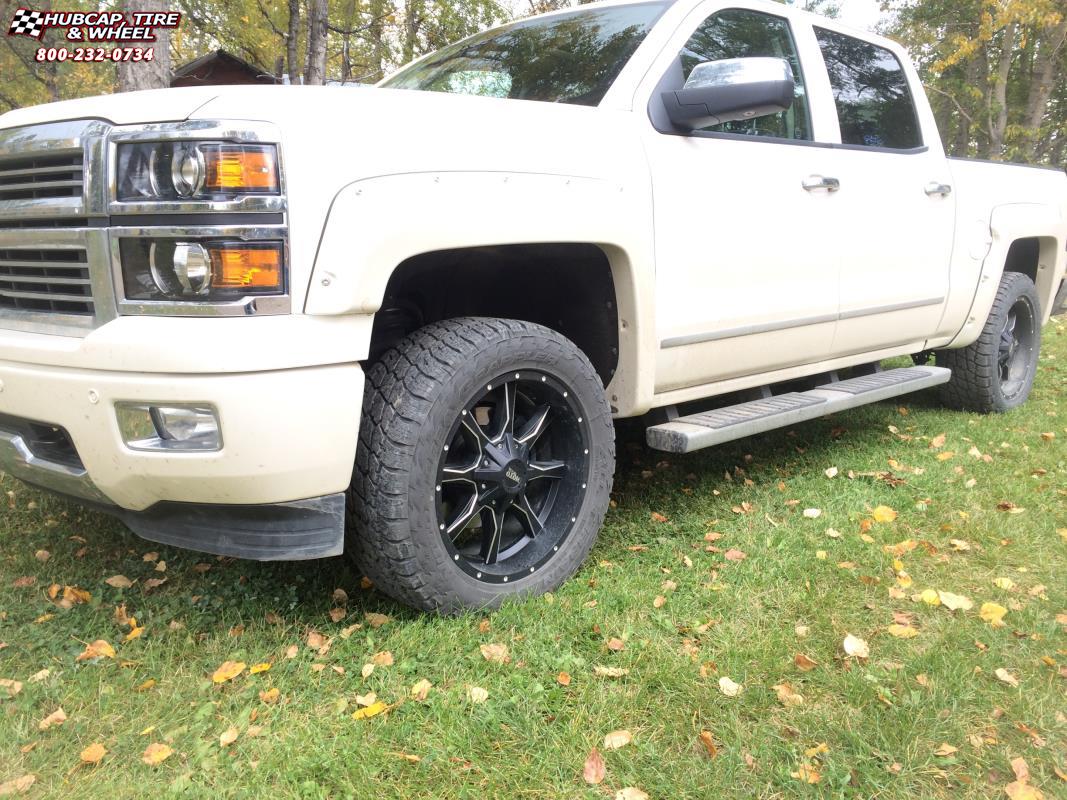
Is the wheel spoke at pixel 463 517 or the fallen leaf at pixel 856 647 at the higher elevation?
the wheel spoke at pixel 463 517

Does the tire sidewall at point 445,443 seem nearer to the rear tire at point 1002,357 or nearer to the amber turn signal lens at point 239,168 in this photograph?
the amber turn signal lens at point 239,168

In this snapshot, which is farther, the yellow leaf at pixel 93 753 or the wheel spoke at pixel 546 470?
the wheel spoke at pixel 546 470

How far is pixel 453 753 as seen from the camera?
197 cm

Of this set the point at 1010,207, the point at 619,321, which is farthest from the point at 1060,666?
the point at 1010,207

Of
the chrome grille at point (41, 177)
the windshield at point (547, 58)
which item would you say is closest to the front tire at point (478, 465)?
the chrome grille at point (41, 177)

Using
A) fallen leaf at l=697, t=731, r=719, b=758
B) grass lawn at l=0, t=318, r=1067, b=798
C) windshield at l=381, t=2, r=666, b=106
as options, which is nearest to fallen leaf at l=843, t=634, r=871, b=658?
grass lawn at l=0, t=318, r=1067, b=798

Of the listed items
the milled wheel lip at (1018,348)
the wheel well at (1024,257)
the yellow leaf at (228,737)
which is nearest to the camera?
the yellow leaf at (228,737)

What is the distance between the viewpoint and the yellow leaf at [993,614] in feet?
8.54

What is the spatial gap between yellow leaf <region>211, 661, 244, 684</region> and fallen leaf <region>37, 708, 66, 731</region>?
1.18 feet

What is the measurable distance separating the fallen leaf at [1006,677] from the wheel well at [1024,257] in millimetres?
3779

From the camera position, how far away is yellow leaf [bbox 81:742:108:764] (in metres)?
1.97

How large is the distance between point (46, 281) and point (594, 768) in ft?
5.98

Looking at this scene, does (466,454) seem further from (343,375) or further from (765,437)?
(765,437)

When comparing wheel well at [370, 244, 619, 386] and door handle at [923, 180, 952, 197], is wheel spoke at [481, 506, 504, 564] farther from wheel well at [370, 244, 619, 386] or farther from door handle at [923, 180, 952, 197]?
door handle at [923, 180, 952, 197]
